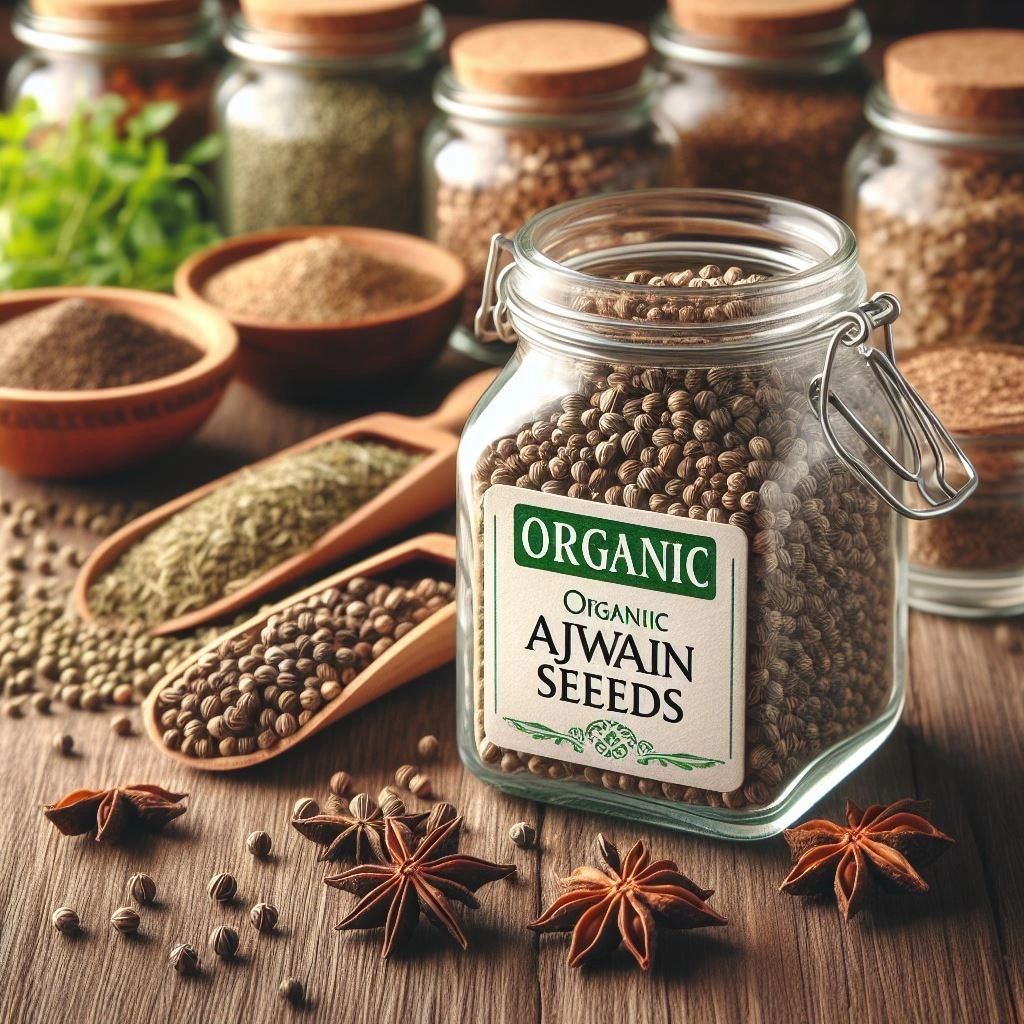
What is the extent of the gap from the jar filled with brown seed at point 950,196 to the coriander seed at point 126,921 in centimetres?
107

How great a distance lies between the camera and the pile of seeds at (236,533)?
150 cm

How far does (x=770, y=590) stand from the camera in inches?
43.0

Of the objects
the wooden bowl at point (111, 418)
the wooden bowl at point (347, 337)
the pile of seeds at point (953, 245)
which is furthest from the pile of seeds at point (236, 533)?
the pile of seeds at point (953, 245)

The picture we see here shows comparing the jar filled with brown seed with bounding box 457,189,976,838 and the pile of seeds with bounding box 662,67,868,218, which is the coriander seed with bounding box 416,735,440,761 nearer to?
the jar filled with brown seed with bounding box 457,189,976,838

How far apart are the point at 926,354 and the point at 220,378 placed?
2.53ft

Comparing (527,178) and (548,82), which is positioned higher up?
(548,82)

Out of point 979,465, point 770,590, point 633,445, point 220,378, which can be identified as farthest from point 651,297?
point 220,378

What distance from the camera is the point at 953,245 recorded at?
174 centimetres

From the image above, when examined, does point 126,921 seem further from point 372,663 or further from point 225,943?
point 372,663

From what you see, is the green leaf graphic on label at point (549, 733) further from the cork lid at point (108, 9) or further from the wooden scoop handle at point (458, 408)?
the cork lid at point (108, 9)

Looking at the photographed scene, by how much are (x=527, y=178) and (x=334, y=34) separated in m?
0.38

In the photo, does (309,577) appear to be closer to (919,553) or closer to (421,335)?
(421,335)

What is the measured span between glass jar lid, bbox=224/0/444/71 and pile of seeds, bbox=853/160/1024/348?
27.8 inches

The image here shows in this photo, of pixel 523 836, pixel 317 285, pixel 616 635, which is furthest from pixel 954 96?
pixel 523 836
